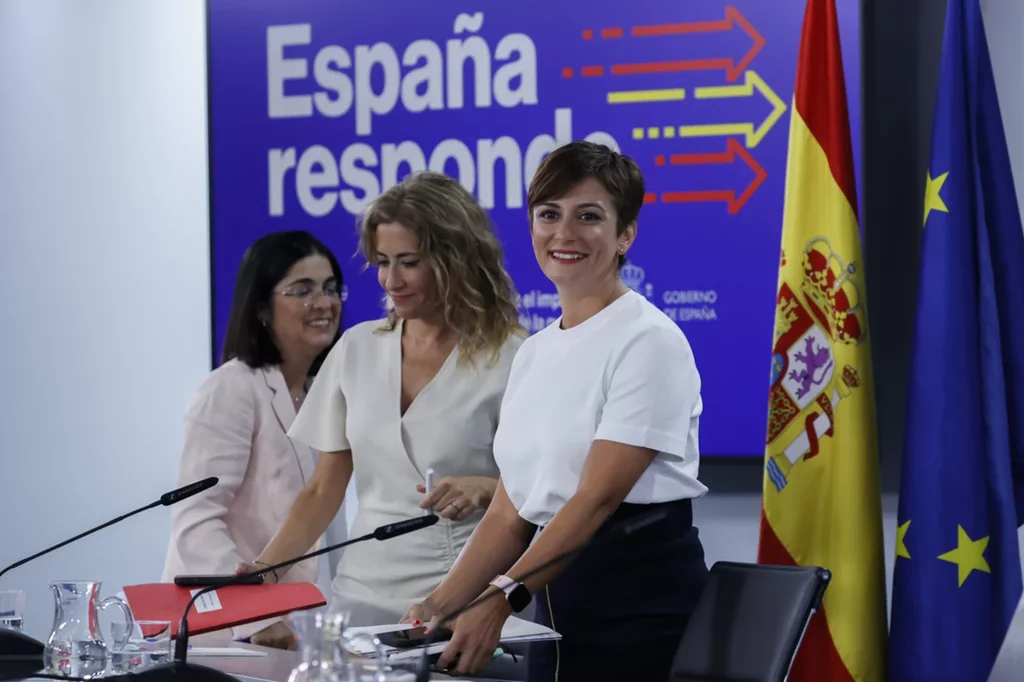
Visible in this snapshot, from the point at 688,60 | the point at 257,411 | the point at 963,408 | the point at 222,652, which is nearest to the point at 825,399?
the point at 963,408

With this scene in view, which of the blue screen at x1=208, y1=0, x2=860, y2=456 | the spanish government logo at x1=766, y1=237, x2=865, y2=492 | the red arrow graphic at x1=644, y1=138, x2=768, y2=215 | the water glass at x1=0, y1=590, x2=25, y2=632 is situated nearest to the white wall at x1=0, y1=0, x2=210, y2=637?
the blue screen at x1=208, y1=0, x2=860, y2=456

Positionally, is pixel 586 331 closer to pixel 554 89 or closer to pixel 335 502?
pixel 335 502

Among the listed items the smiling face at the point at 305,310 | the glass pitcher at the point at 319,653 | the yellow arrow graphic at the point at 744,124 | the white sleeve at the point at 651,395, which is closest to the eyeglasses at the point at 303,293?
the smiling face at the point at 305,310

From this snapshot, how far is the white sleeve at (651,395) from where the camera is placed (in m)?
2.21

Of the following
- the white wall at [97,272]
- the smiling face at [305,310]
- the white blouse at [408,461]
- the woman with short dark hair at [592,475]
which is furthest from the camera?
the white wall at [97,272]

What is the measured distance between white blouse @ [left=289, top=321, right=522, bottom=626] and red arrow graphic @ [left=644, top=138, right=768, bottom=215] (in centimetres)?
98

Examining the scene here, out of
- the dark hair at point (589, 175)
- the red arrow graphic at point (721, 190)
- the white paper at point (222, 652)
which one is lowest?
the white paper at point (222, 652)

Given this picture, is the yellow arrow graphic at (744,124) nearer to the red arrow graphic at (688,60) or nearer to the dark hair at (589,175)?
the red arrow graphic at (688,60)

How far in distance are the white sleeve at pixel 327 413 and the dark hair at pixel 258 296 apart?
414mm

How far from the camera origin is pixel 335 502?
2912 mm

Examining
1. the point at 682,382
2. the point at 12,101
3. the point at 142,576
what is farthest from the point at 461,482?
the point at 12,101

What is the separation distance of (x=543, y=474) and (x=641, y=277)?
1438mm

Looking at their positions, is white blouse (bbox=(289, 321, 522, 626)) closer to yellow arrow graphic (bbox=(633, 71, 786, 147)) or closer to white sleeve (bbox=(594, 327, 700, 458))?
white sleeve (bbox=(594, 327, 700, 458))

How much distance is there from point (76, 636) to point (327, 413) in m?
0.90
